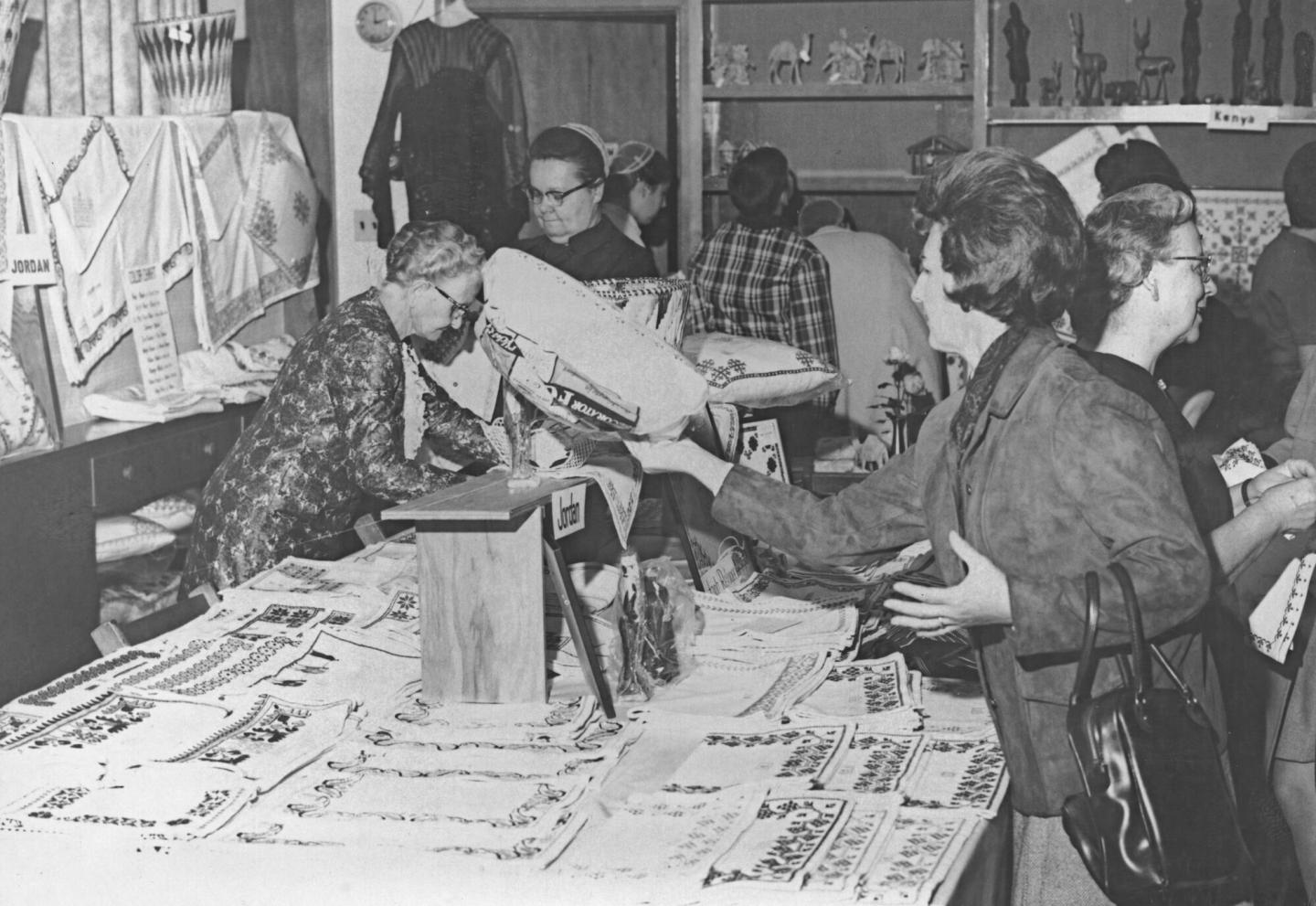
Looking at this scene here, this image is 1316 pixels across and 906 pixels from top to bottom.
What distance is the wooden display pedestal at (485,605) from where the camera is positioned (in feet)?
7.73

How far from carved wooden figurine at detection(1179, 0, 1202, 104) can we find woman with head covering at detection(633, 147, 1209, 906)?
13.9 feet

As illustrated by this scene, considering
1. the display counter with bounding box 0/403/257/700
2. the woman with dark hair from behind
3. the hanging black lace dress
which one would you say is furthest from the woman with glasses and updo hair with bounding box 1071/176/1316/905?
the hanging black lace dress

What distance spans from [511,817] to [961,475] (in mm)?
723

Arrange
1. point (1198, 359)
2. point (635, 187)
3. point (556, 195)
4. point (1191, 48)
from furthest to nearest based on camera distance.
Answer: point (1191, 48), point (635, 187), point (556, 195), point (1198, 359)

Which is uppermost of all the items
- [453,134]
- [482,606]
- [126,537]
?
[453,134]

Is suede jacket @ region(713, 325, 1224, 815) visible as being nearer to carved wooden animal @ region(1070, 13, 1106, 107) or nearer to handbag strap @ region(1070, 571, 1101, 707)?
handbag strap @ region(1070, 571, 1101, 707)

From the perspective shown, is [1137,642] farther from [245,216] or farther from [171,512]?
[245,216]

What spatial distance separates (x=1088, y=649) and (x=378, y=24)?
510 centimetres

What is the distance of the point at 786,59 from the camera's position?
621cm

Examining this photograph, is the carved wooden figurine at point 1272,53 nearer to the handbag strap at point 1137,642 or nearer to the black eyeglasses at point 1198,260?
the black eyeglasses at point 1198,260

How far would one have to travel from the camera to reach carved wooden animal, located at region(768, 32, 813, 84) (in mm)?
6188

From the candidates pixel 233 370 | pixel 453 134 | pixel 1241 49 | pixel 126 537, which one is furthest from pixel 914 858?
pixel 1241 49

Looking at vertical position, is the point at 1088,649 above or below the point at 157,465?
above

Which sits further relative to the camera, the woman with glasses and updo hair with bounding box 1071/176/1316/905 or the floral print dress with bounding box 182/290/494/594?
the floral print dress with bounding box 182/290/494/594
